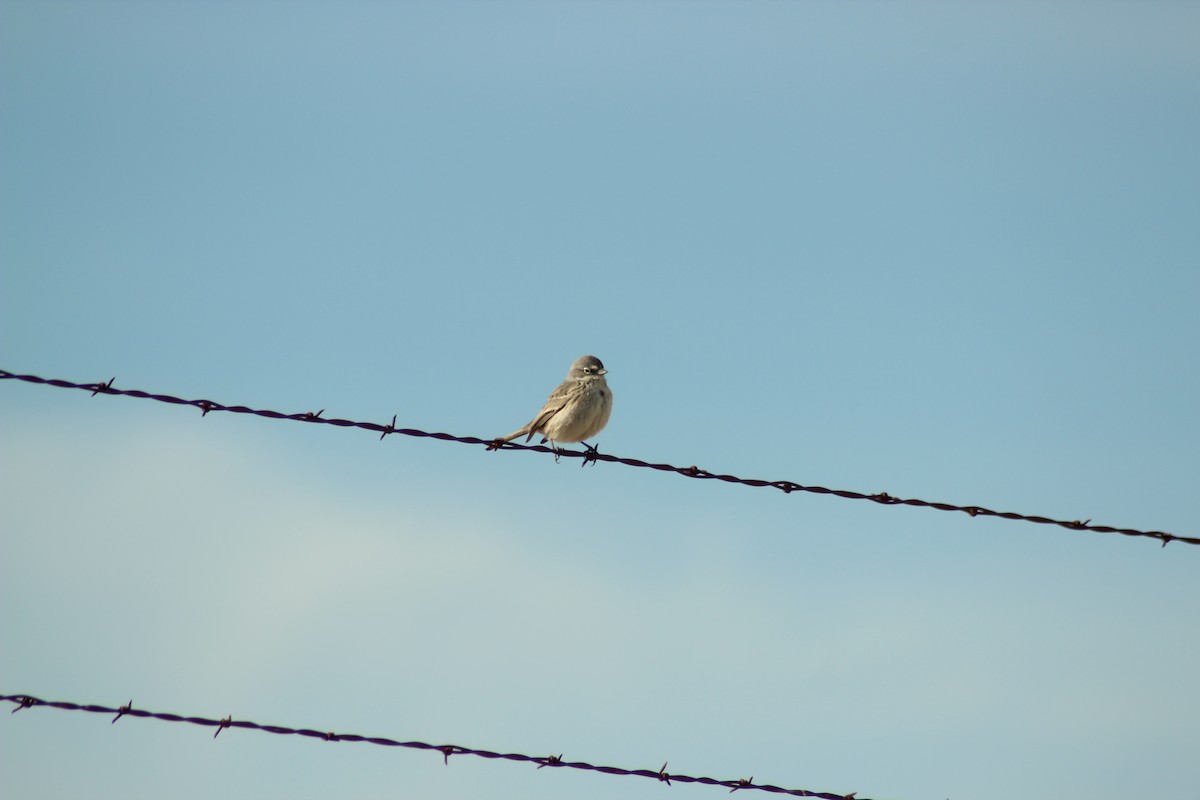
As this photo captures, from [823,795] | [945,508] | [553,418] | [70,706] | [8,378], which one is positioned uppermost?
[553,418]

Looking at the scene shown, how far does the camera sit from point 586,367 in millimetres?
14398

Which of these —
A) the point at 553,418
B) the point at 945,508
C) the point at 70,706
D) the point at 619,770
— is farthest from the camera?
the point at 553,418

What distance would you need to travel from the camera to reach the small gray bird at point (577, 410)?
13719mm

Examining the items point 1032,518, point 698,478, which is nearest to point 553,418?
point 698,478

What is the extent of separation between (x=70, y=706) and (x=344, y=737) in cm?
142

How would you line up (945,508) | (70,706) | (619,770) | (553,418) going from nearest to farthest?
(70,706), (619,770), (945,508), (553,418)

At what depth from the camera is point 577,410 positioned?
45.0 feet

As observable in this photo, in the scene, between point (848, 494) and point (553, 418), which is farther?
point (553, 418)

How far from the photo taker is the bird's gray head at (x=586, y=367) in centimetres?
1425

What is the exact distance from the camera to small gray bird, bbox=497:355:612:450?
1372cm

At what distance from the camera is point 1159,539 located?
8750mm

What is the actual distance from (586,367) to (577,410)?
0.83 meters

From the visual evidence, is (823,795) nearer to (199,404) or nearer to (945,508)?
(945,508)

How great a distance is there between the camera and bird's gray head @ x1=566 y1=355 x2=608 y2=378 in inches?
561
